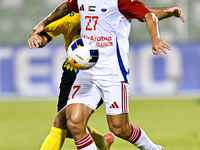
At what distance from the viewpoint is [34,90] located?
12.3m

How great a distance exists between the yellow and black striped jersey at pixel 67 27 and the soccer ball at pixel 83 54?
75cm

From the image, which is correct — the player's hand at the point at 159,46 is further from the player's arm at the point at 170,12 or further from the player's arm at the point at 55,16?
the player's arm at the point at 55,16

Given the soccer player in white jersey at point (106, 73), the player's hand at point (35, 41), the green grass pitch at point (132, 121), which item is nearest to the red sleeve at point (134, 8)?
the soccer player in white jersey at point (106, 73)

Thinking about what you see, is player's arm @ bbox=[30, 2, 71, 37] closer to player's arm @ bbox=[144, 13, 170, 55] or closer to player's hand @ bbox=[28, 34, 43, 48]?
player's hand @ bbox=[28, 34, 43, 48]

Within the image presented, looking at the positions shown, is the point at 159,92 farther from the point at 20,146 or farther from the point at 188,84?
the point at 20,146

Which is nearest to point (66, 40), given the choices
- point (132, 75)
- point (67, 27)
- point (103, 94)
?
point (67, 27)

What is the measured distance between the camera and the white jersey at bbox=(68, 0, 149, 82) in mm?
4219

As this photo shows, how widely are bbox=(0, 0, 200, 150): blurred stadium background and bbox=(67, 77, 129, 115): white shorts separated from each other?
2.94 m

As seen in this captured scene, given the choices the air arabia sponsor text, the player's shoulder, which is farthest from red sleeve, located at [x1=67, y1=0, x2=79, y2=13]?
the air arabia sponsor text

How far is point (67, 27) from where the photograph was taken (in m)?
4.77

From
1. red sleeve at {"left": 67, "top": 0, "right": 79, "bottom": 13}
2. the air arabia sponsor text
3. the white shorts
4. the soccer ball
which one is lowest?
the white shorts

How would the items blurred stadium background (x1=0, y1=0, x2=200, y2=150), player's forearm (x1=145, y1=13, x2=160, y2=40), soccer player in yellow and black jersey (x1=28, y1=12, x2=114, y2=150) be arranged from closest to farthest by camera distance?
player's forearm (x1=145, y1=13, x2=160, y2=40)
soccer player in yellow and black jersey (x1=28, y1=12, x2=114, y2=150)
blurred stadium background (x1=0, y1=0, x2=200, y2=150)

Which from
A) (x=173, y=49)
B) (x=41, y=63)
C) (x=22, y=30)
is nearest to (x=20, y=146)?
(x=41, y=63)

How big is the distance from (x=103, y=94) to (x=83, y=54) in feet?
1.86
